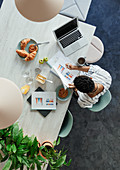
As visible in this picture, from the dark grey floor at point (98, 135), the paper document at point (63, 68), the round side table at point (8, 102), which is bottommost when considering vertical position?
the dark grey floor at point (98, 135)

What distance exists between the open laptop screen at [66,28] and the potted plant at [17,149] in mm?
1163

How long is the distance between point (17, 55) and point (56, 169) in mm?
1324

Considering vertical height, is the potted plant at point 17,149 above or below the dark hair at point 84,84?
below

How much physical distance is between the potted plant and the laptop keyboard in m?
1.12

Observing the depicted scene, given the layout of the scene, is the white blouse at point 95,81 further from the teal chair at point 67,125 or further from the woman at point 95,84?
the teal chair at point 67,125

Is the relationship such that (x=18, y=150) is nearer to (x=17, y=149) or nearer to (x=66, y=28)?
(x=17, y=149)

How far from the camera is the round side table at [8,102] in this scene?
90cm

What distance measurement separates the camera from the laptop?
7.03ft

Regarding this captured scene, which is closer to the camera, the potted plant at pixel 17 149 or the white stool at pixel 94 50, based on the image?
the potted plant at pixel 17 149

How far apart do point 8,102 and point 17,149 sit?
0.94 metres

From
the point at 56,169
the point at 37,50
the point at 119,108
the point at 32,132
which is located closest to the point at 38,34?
the point at 37,50

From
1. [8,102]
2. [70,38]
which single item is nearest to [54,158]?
[8,102]

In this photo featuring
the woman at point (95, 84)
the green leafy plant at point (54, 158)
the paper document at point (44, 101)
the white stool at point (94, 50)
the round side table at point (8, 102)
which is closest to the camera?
the round side table at point (8, 102)

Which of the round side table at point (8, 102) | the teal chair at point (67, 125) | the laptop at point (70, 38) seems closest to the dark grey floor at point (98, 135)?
the teal chair at point (67, 125)
